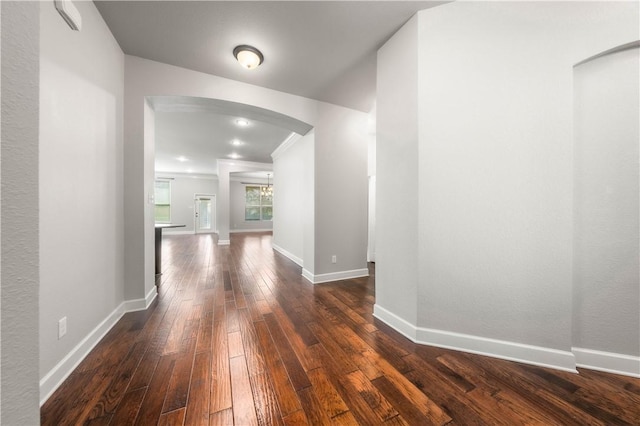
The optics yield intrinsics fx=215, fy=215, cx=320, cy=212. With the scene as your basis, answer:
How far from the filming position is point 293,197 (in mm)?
4820

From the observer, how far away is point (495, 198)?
1.62 metres

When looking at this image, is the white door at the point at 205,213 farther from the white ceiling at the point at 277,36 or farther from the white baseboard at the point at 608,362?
the white baseboard at the point at 608,362

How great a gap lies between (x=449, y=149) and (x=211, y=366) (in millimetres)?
2372

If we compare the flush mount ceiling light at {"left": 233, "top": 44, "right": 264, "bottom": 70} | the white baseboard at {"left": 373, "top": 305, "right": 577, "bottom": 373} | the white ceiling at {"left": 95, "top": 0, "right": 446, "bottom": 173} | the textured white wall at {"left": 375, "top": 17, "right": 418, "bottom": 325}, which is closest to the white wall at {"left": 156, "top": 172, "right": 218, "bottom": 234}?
the white ceiling at {"left": 95, "top": 0, "right": 446, "bottom": 173}

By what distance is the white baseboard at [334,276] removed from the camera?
3213 millimetres

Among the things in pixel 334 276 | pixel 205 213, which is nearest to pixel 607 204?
pixel 334 276

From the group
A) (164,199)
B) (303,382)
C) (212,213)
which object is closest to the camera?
(303,382)

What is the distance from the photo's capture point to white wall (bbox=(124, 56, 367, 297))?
2.24m

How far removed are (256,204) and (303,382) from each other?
972cm

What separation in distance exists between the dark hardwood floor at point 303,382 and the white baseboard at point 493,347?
6cm

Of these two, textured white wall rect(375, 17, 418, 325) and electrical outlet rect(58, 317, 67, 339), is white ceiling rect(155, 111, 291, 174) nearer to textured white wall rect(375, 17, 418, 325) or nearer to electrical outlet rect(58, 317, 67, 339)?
textured white wall rect(375, 17, 418, 325)

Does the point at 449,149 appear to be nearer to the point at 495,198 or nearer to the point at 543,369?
the point at 495,198

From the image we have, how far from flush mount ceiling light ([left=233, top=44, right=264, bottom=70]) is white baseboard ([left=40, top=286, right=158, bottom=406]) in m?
2.72

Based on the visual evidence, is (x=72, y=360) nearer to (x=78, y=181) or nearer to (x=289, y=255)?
(x=78, y=181)
